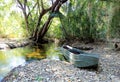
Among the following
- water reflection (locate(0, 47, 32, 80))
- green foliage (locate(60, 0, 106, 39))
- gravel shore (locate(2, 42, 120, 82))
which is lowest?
water reflection (locate(0, 47, 32, 80))

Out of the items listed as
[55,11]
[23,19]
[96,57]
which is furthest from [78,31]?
[96,57]

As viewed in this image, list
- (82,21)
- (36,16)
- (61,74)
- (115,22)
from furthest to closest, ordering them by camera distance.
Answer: (36,16) < (82,21) < (115,22) < (61,74)

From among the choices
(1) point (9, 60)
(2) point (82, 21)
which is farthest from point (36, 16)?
(1) point (9, 60)

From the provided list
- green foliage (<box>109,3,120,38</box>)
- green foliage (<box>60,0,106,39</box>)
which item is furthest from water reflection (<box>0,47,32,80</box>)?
green foliage (<box>60,0,106,39</box>)

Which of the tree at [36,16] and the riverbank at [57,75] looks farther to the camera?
the tree at [36,16]

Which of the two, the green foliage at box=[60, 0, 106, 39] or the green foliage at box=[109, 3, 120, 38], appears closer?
the green foliage at box=[109, 3, 120, 38]

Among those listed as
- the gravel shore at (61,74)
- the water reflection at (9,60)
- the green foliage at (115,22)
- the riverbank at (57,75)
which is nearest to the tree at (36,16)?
the water reflection at (9,60)

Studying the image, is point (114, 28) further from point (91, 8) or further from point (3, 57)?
point (3, 57)

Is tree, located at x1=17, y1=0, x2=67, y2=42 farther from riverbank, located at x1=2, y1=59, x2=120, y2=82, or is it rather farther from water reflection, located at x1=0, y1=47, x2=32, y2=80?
riverbank, located at x1=2, y1=59, x2=120, y2=82

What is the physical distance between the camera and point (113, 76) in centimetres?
657

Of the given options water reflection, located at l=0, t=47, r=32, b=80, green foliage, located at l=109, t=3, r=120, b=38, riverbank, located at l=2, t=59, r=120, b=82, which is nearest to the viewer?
riverbank, located at l=2, t=59, r=120, b=82

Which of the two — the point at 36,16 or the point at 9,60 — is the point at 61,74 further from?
the point at 36,16

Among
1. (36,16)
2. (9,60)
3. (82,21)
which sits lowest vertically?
(9,60)

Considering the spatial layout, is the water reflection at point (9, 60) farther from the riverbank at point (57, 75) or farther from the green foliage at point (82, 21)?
the green foliage at point (82, 21)
